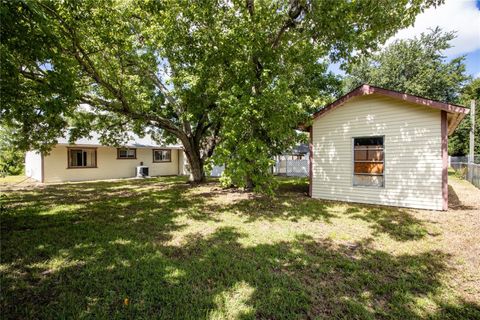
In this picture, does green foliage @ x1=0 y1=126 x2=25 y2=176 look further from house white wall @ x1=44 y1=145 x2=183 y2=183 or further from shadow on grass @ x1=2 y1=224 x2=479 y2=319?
Answer: shadow on grass @ x1=2 y1=224 x2=479 y2=319

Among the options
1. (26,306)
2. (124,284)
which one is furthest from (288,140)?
(26,306)

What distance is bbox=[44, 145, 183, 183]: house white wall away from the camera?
14590 millimetres

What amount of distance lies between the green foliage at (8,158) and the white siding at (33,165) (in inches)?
24.0

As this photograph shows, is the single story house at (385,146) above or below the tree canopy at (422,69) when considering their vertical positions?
below

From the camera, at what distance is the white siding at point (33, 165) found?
15.0 m

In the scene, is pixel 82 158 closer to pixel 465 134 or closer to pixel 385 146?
pixel 385 146

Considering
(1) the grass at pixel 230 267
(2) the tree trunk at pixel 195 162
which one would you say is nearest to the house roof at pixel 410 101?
(1) the grass at pixel 230 267

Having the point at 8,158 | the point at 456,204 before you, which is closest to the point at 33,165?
the point at 8,158

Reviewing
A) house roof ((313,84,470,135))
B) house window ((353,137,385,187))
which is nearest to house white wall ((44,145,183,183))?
house roof ((313,84,470,135))

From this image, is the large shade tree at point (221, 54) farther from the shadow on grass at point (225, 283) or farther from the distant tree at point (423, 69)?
the distant tree at point (423, 69)

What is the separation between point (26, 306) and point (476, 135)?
39175 millimetres

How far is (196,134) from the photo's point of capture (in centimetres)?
1313

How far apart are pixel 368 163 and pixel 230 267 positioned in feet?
25.2

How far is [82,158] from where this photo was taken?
52.2ft
